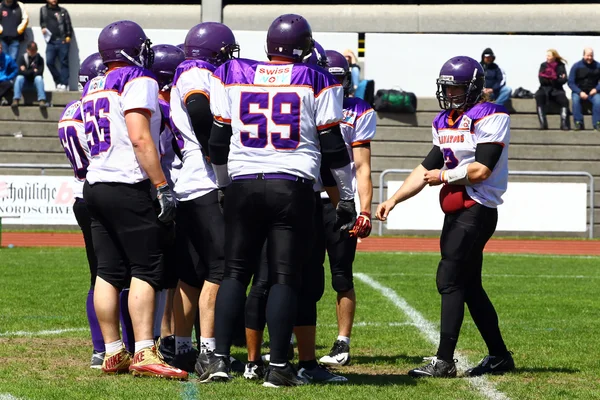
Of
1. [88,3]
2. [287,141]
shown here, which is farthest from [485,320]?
[88,3]

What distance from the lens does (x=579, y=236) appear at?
1991 centimetres

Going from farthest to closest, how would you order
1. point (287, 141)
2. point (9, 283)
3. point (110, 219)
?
point (9, 283) → point (110, 219) → point (287, 141)

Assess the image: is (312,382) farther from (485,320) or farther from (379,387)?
(485,320)

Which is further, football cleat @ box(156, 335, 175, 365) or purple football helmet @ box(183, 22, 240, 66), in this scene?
football cleat @ box(156, 335, 175, 365)

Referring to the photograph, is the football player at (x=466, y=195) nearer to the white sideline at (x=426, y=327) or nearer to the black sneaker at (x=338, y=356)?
the white sideline at (x=426, y=327)

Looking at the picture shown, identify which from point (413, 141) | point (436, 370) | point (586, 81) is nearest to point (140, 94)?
point (436, 370)

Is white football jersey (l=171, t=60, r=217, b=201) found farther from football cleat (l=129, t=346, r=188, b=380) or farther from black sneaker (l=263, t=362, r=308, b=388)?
black sneaker (l=263, t=362, r=308, b=388)

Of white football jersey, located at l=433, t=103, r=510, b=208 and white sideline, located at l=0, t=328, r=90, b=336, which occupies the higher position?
white football jersey, located at l=433, t=103, r=510, b=208

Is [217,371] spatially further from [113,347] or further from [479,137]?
[479,137]

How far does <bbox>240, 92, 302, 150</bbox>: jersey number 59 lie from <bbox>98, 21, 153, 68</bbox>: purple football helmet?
0.89 m

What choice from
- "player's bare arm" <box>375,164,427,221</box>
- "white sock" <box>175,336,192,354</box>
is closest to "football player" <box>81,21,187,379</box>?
"white sock" <box>175,336,192,354</box>

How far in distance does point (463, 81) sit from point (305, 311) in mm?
1723

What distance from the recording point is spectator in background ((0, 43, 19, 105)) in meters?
22.2

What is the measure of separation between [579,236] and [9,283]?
38.4 feet
